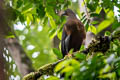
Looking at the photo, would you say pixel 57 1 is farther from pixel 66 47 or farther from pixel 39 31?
pixel 39 31

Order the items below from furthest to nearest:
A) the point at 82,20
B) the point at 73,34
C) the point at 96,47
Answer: the point at 73,34
the point at 82,20
the point at 96,47

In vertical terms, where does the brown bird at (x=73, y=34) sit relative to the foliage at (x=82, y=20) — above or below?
above

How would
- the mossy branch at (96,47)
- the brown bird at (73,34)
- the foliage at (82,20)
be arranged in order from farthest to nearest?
the brown bird at (73,34), the mossy branch at (96,47), the foliage at (82,20)

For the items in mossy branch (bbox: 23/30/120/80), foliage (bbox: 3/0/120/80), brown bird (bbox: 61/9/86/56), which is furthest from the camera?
brown bird (bbox: 61/9/86/56)

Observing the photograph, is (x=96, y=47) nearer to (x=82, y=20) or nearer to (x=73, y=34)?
(x=82, y=20)

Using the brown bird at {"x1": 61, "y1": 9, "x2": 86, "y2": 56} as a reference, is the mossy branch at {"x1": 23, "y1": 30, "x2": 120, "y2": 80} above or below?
below

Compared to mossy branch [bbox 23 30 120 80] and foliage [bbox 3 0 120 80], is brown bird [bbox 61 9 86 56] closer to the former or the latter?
foliage [bbox 3 0 120 80]

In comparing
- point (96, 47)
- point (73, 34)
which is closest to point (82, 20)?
point (96, 47)

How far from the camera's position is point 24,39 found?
11.1 m

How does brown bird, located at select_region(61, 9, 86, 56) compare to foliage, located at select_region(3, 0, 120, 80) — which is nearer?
foliage, located at select_region(3, 0, 120, 80)

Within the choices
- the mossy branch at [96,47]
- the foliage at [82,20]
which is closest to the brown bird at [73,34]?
the foliage at [82,20]

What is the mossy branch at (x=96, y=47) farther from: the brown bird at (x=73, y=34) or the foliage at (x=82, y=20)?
the brown bird at (x=73, y=34)

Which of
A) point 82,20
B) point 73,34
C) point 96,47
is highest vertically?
point 73,34

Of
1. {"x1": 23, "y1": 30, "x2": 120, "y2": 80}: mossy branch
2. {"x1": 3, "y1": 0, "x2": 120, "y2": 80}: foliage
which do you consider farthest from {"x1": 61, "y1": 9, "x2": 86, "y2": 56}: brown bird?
{"x1": 23, "y1": 30, "x2": 120, "y2": 80}: mossy branch
